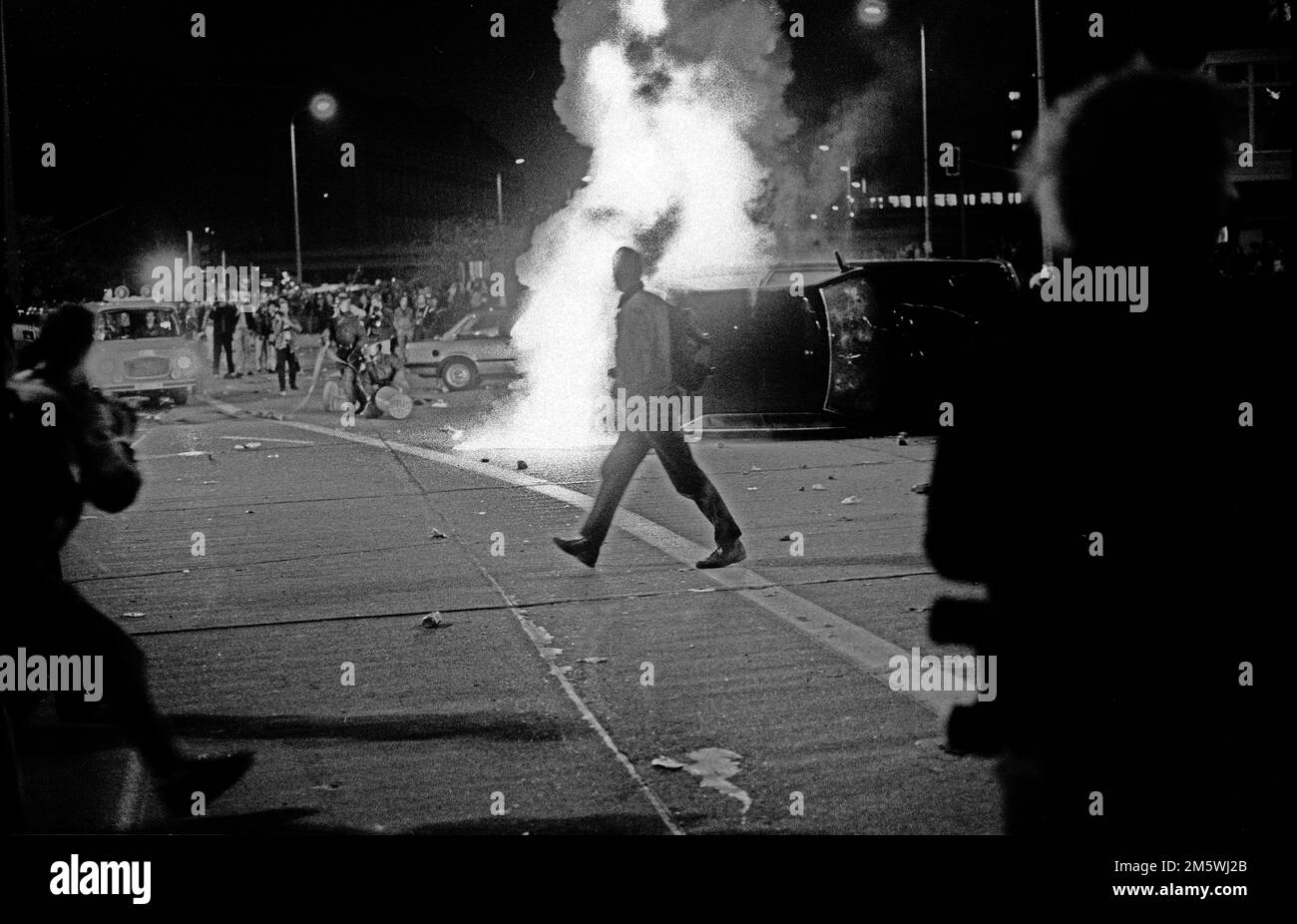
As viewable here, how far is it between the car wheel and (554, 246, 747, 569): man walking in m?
18.7

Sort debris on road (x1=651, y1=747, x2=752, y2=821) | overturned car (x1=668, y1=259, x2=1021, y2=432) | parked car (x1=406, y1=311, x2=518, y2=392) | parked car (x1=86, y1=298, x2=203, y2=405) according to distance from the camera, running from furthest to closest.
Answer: parked car (x1=406, y1=311, x2=518, y2=392) → parked car (x1=86, y1=298, x2=203, y2=405) → overturned car (x1=668, y1=259, x2=1021, y2=432) → debris on road (x1=651, y1=747, x2=752, y2=821)

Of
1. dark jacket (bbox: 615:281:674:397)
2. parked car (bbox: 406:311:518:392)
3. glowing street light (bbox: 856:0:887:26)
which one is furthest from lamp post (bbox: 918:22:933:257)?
dark jacket (bbox: 615:281:674:397)

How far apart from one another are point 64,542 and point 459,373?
23340 mm

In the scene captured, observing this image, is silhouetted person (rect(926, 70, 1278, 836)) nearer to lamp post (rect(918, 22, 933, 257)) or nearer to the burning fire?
the burning fire

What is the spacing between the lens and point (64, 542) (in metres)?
4.29

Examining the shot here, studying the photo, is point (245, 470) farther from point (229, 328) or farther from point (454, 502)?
point (229, 328)

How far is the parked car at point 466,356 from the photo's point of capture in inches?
1078

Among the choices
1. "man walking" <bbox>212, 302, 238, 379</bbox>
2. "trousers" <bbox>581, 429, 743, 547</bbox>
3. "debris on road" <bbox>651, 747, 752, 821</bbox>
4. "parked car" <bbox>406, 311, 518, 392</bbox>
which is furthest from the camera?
"man walking" <bbox>212, 302, 238, 379</bbox>

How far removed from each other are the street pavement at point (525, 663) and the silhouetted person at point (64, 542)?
0.46ft

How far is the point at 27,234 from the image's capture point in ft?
132

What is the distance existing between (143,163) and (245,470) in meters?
60.9

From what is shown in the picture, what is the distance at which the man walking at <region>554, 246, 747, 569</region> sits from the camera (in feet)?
28.5

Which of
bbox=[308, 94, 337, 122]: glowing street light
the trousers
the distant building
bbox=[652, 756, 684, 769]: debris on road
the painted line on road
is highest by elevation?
bbox=[308, 94, 337, 122]: glowing street light
